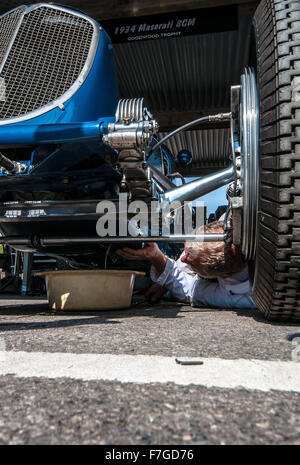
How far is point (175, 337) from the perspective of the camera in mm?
985

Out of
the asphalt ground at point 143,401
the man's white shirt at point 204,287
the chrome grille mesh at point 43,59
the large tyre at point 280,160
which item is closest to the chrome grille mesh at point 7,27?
the chrome grille mesh at point 43,59

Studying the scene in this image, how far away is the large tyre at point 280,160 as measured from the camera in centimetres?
101

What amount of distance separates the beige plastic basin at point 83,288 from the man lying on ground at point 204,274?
25cm

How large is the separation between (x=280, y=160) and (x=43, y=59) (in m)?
1.03

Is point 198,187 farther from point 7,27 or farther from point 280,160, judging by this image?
point 7,27

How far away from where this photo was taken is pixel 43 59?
1.45 meters

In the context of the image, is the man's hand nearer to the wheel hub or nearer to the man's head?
the man's head

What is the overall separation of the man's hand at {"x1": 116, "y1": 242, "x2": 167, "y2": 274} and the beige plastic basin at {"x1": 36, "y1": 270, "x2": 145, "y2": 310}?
20cm

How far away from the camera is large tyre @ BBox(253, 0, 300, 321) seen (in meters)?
1.01

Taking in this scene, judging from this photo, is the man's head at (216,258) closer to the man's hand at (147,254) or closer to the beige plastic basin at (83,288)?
the man's hand at (147,254)

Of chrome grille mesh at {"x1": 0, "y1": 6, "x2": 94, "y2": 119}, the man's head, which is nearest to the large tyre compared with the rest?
the man's head

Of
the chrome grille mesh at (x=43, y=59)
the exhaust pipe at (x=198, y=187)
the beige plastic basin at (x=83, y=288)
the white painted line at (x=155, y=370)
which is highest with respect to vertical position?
the chrome grille mesh at (x=43, y=59)

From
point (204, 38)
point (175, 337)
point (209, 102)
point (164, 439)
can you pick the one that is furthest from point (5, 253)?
point (164, 439)

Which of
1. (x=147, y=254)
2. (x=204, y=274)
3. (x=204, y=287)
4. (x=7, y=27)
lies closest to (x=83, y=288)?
(x=147, y=254)
